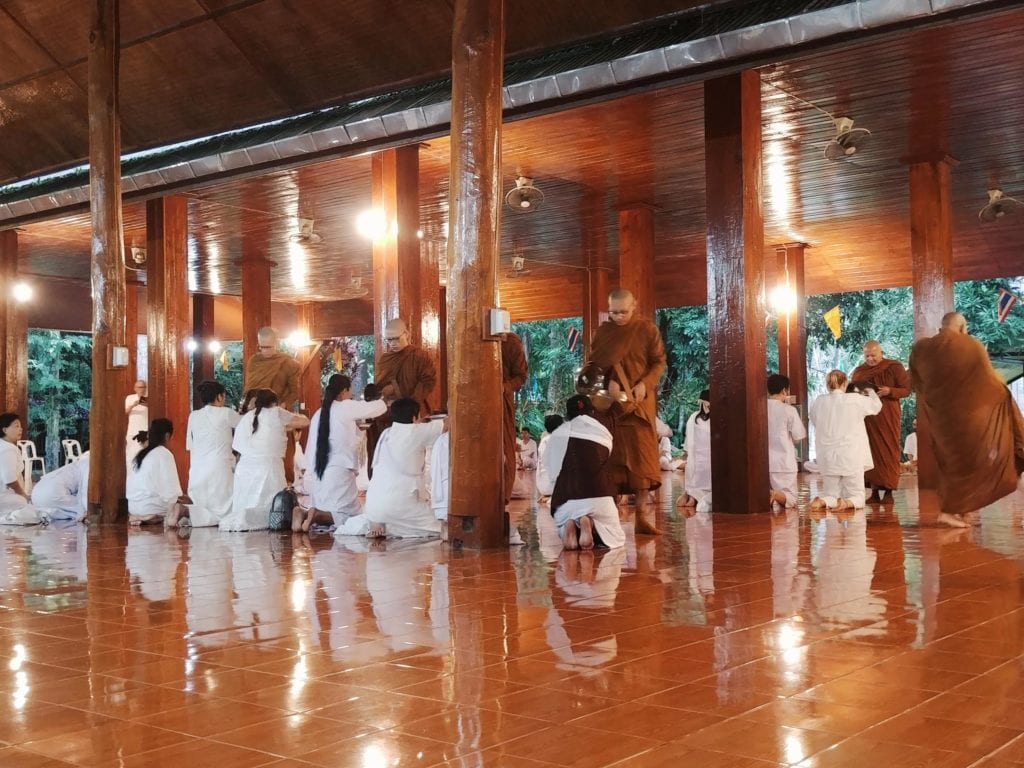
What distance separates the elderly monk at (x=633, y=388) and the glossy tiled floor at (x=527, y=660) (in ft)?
3.83

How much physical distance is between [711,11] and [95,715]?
6.91 meters

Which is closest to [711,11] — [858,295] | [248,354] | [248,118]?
[248,118]

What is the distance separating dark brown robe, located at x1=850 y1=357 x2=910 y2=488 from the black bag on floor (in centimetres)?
516

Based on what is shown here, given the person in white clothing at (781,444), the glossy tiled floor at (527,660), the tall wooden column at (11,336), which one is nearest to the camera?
the glossy tiled floor at (527,660)

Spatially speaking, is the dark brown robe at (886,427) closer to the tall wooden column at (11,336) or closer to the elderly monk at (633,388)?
the elderly monk at (633,388)

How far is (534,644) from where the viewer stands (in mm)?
3844

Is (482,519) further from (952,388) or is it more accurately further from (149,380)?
(149,380)

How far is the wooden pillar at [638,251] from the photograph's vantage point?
13492 millimetres

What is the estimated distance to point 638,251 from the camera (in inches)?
541

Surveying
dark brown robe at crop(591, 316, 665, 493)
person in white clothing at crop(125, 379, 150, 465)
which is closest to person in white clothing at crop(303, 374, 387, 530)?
dark brown robe at crop(591, 316, 665, 493)

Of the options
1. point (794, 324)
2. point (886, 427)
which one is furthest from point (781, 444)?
point (794, 324)

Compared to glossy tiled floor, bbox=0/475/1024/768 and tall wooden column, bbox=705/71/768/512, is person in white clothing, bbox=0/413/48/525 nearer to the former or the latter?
glossy tiled floor, bbox=0/475/1024/768

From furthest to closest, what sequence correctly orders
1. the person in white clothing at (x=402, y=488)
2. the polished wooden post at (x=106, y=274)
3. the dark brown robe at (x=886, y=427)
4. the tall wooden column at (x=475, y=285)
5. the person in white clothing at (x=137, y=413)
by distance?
the person in white clothing at (x=137, y=413) → the dark brown robe at (x=886, y=427) → the polished wooden post at (x=106, y=274) → the person in white clothing at (x=402, y=488) → the tall wooden column at (x=475, y=285)

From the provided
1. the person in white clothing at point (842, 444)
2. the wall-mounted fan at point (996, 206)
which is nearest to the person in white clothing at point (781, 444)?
the person in white clothing at point (842, 444)
